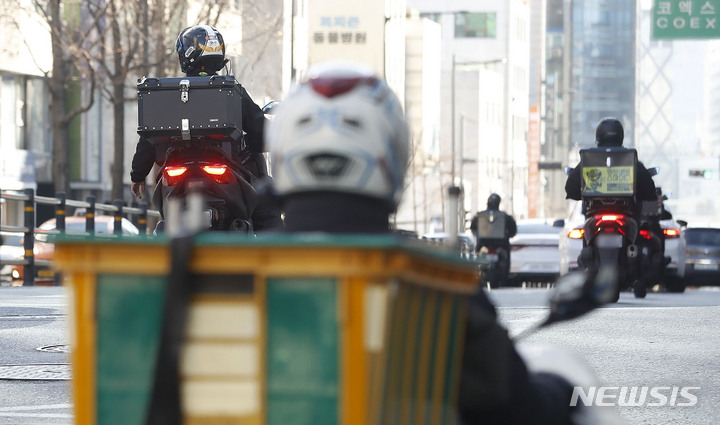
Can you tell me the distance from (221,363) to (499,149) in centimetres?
12524

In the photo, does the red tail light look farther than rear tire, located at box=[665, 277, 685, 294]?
No

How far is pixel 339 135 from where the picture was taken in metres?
2.99

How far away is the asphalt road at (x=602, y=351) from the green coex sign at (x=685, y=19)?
24.0 meters

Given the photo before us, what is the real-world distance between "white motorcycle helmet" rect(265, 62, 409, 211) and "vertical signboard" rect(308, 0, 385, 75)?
73.2 m

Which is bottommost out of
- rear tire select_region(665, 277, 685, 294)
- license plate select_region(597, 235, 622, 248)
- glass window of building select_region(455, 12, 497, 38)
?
rear tire select_region(665, 277, 685, 294)

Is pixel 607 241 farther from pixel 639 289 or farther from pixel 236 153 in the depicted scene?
pixel 236 153

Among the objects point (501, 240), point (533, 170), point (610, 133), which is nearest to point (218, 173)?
point (610, 133)

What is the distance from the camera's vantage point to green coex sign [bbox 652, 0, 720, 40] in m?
39.0

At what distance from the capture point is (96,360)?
2807 millimetres

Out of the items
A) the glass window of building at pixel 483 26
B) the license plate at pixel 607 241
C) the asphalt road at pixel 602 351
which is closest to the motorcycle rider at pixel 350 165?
the asphalt road at pixel 602 351

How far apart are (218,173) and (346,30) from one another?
230 feet

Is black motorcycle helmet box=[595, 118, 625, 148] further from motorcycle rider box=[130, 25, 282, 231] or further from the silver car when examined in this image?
the silver car

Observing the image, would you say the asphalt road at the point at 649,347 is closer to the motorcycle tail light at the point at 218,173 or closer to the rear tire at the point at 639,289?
the rear tire at the point at 639,289

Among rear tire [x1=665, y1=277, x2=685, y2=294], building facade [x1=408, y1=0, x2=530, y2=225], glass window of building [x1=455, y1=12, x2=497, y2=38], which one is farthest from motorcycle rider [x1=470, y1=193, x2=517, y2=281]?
glass window of building [x1=455, y1=12, x2=497, y2=38]
